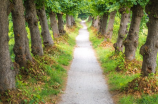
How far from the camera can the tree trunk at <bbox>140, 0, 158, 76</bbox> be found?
20.6 feet

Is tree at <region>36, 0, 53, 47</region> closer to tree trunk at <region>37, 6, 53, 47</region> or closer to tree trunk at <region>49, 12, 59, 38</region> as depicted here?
tree trunk at <region>37, 6, 53, 47</region>

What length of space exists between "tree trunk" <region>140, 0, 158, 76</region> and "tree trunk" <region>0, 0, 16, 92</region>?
15.0 feet

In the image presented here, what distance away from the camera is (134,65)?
9.67 metres

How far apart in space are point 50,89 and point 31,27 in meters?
4.20

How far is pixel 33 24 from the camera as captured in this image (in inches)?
392

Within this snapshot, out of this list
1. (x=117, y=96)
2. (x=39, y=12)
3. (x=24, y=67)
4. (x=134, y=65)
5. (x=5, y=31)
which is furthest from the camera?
(x=39, y=12)

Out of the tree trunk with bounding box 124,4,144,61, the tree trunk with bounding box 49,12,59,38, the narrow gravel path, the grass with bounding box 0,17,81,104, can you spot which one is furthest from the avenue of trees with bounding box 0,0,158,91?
the tree trunk with bounding box 49,12,59,38

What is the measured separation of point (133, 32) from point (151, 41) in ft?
10.4

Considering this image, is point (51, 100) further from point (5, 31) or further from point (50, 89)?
point (5, 31)

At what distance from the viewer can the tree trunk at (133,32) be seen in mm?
8986

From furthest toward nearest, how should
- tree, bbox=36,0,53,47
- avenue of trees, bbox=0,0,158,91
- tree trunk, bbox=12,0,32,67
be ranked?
tree, bbox=36,0,53,47, tree trunk, bbox=12,0,32,67, avenue of trees, bbox=0,0,158,91

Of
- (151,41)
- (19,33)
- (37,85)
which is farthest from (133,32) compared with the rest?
(19,33)

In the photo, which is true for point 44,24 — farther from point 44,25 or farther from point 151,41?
point 151,41

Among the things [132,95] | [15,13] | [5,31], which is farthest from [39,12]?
[132,95]
